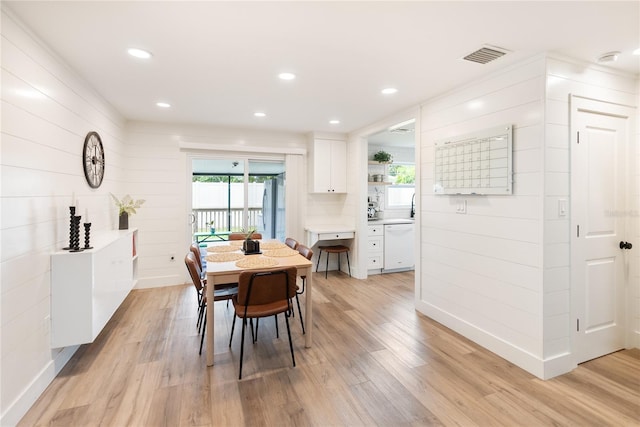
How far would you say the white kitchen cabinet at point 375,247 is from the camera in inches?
203

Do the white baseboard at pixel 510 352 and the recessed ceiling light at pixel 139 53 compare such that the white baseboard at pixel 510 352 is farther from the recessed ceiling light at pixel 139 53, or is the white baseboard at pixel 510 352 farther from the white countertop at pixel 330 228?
the recessed ceiling light at pixel 139 53

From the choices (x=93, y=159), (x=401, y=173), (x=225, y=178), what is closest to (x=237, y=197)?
(x=225, y=178)

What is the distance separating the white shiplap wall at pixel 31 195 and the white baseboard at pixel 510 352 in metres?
3.43

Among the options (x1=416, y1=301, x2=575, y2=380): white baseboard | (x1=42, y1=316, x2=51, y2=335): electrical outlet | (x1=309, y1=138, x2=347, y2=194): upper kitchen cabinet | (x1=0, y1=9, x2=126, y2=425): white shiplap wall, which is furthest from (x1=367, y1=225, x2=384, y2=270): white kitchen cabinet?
(x1=42, y1=316, x2=51, y2=335): electrical outlet

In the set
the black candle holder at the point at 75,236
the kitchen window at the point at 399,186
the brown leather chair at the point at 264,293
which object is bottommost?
the brown leather chair at the point at 264,293

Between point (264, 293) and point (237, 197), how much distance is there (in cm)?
304

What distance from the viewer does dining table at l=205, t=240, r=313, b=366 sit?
2.43 meters

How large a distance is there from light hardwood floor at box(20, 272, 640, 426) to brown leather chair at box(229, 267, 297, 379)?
298mm

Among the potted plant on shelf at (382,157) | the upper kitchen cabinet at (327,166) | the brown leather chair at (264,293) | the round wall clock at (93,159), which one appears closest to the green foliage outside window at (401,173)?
the potted plant on shelf at (382,157)

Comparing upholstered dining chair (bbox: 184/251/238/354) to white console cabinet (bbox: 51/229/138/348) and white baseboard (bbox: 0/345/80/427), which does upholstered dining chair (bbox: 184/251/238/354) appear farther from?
white baseboard (bbox: 0/345/80/427)

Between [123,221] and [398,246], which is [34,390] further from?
[398,246]

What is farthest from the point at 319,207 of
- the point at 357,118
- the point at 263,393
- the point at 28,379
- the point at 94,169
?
the point at 28,379

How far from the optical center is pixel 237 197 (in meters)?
5.14

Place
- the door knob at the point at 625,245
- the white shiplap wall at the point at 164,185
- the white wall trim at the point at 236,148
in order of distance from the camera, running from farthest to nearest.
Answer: the white wall trim at the point at 236,148 < the white shiplap wall at the point at 164,185 < the door knob at the point at 625,245
